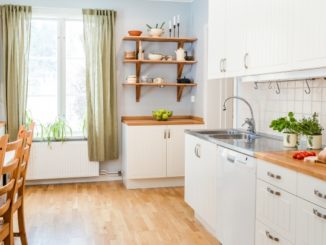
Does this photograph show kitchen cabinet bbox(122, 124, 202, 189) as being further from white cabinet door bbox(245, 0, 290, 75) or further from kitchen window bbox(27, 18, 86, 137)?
white cabinet door bbox(245, 0, 290, 75)

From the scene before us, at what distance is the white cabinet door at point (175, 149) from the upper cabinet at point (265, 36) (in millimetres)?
1413

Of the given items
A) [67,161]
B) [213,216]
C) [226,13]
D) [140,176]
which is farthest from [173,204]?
[226,13]

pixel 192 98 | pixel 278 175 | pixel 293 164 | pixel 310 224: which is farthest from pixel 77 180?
pixel 310 224

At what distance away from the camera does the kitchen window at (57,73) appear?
528 cm

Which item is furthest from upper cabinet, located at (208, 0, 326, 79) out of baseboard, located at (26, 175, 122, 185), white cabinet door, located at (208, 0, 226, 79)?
baseboard, located at (26, 175, 122, 185)

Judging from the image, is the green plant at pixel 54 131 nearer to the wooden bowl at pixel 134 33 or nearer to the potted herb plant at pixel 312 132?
the wooden bowl at pixel 134 33

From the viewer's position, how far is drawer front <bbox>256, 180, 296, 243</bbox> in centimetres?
212

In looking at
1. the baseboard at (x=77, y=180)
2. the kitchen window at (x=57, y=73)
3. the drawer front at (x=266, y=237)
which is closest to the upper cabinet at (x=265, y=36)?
the drawer front at (x=266, y=237)

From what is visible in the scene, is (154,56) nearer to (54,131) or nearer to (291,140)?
(54,131)

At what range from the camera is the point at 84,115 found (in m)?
5.42

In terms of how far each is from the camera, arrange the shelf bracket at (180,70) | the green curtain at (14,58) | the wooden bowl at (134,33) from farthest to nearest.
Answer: the shelf bracket at (180,70) < the wooden bowl at (134,33) < the green curtain at (14,58)

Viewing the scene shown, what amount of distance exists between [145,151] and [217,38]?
1935mm

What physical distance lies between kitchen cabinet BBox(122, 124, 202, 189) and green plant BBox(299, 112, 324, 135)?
2.54 meters

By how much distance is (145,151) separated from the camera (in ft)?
16.6
